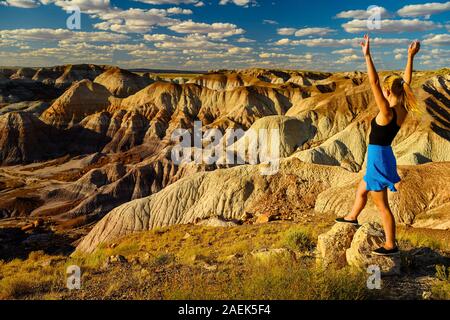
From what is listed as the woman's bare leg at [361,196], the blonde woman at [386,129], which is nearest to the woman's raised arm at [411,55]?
the blonde woman at [386,129]

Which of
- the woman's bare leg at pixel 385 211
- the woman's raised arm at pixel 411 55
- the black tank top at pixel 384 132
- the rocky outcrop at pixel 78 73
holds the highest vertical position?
the rocky outcrop at pixel 78 73

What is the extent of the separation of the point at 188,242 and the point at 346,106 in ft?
204

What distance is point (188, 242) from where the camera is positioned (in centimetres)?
1515

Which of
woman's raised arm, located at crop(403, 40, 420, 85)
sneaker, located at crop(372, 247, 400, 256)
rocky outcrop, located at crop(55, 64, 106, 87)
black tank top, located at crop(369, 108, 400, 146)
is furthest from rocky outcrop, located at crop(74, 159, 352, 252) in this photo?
rocky outcrop, located at crop(55, 64, 106, 87)

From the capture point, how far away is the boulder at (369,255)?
5.97 metres

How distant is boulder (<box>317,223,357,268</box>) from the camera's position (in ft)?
21.3

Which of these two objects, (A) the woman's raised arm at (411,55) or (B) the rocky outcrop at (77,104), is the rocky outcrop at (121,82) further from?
(A) the woman's raised arm at (411,55)

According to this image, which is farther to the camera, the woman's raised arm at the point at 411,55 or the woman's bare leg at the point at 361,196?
the woman's bare leg at the point at 361,196

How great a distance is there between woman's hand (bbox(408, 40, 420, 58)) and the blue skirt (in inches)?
51.5

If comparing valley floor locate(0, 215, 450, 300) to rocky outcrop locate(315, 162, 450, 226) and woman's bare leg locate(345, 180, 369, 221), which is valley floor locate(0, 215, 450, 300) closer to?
woman's bare leg locate(345, 180, 369, 221)

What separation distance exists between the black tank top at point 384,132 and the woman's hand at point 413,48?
2.92ft

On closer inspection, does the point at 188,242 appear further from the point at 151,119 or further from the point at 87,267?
the point at 151,119

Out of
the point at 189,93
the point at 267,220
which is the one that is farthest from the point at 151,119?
the point at 267,220
